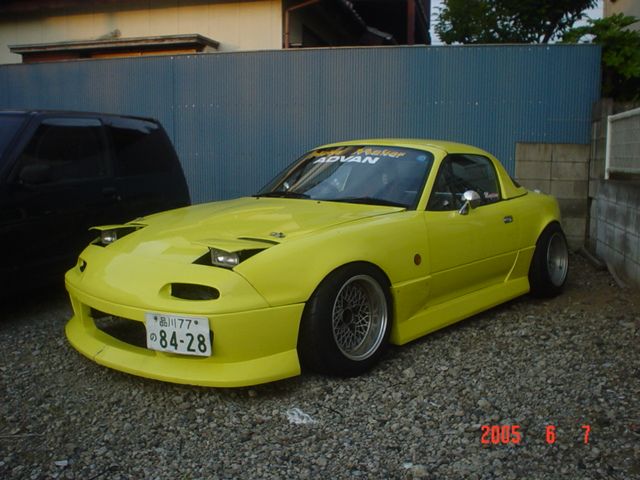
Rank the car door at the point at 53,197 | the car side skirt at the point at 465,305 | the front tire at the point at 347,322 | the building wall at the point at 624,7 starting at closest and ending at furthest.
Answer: the front tire at the point at 347,322 → the car side skirt at the point at 465,305 → the car door at the point at 53,197 → the building wall at the point at 624,7

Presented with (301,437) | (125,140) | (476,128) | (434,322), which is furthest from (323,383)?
(476,128)

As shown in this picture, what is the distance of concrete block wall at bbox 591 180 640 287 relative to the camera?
5.53 metres

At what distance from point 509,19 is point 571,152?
6771 mm

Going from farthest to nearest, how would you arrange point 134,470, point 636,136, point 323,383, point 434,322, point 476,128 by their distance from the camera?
1. point 476,128
2. point 636,136
3. point 434,322
4. point 323,383
5. point 134,470

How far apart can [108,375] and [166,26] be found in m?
8.02

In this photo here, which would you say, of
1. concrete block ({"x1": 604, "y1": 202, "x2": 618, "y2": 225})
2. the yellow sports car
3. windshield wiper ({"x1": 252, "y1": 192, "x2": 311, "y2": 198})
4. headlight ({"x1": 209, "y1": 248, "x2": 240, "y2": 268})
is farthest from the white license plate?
concrete block ({"x1": 604, "y1": 202, "x2": 618, "y2": 225})

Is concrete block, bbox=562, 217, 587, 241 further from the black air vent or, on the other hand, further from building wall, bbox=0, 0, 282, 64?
the black air vent

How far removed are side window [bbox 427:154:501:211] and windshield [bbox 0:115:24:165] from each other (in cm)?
296

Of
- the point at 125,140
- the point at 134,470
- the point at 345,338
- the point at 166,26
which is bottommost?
the point at 134,470

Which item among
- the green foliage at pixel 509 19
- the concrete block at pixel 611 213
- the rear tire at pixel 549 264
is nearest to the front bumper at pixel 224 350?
the rear tire at pixel 549 264

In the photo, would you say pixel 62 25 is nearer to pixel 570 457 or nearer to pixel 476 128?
pixel 476 128

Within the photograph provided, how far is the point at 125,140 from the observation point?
553 cm

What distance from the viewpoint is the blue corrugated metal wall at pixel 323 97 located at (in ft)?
24.2
